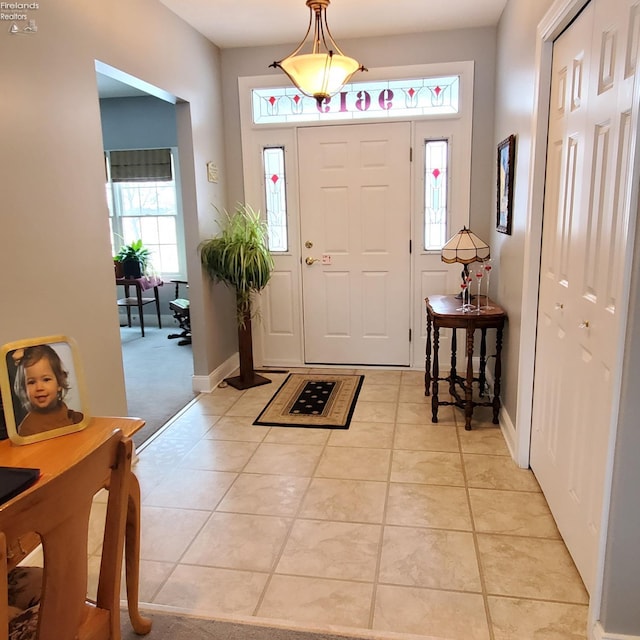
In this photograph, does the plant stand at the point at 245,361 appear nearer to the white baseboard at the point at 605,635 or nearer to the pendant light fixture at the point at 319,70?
the pendant light fixture at the point at 319,70

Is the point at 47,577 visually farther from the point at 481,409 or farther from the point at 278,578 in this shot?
the point at 481,409

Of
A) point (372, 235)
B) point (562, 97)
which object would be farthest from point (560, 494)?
point (372, 235)

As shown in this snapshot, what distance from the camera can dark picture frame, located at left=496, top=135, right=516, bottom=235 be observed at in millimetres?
3227

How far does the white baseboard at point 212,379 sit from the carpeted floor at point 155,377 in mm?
70

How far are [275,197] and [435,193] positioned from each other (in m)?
1.32

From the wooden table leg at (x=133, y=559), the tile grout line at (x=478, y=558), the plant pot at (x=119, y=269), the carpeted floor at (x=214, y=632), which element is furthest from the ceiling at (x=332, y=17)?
the carpeted floor at (x=214, y=632)

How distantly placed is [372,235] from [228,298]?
52.7 inches

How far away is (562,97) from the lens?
7.70ft

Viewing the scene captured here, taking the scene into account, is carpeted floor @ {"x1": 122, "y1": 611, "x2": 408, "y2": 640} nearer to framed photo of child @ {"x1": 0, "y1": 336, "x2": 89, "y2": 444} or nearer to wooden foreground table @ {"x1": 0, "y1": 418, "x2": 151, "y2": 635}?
wooden foreground table @ {"x1": 0, "y1": 418, "x2": 151, "y2": 635}

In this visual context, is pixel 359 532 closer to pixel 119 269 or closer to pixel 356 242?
pixel 356 242

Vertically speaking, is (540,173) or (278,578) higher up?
(540,173)

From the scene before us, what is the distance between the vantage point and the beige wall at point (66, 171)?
7.23ft

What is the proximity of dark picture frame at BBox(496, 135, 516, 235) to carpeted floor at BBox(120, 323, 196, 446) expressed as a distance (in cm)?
256

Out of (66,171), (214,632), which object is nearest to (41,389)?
(214,632)
